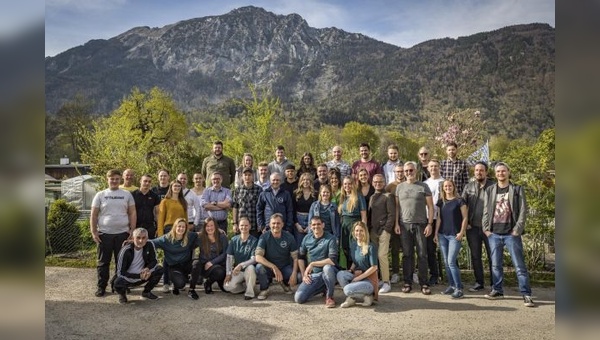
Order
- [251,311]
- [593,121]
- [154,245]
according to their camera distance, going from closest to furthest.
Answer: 1. [593,121]
2. [251,311]
3. [154,245]

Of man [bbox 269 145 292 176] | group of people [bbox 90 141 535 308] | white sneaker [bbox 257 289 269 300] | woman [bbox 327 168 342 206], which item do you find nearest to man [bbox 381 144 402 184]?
group of people [bbox 90 141 535 308]

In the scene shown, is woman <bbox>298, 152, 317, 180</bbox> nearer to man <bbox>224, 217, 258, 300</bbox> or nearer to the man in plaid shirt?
man <bbox>224, 217, 258, 300</bbox>

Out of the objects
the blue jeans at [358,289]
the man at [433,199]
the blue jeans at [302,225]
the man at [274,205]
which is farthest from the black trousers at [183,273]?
the man at [433,199]

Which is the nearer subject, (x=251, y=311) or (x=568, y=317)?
(x=568, y=317)

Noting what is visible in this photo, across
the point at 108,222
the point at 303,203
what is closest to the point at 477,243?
the point at 303,203

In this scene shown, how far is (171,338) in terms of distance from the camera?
5570 millimetres

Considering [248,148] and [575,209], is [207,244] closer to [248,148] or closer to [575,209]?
[575,209]

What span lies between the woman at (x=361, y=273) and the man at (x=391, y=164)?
5.80ft

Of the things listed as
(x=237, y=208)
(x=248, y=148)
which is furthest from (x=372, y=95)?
(x=237, y=208)

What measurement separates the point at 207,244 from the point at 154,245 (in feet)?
2.66

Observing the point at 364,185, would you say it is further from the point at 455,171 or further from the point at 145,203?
the point at 145,203

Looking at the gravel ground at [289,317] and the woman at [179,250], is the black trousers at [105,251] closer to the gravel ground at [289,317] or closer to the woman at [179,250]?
the gravel ground at [289,317]

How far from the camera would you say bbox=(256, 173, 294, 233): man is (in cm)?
789

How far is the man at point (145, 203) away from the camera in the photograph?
784 centimetres
